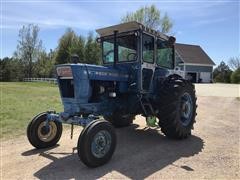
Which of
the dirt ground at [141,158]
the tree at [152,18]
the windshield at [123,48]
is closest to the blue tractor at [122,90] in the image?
the windshield at [123,48]

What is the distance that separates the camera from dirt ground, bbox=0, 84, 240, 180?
18.2 feet

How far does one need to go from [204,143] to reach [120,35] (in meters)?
3.28

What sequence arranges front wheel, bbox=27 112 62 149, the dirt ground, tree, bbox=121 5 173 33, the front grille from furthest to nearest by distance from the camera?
tree, bbox=121 5 173 33
front wheel, bbox=27 112 62 149
the front grille
the dirt ground

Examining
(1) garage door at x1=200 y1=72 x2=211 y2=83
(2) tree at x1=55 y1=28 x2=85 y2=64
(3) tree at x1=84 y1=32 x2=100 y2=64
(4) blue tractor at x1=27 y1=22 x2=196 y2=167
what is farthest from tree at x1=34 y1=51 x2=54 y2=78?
(4) blue tractor at x1=27 y1=22 x2=196 y2=167

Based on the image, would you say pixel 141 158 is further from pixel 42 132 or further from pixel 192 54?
pixel 192 54

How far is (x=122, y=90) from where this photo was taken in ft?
25.0

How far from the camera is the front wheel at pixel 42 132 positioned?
6.93 meters

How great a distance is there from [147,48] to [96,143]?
2.99 m

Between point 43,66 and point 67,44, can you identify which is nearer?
point 67,44

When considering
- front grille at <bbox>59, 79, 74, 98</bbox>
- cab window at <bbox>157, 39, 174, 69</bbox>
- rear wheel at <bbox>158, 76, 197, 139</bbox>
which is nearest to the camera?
front grille at <bbox>59, 79, 74, 98</bbox>

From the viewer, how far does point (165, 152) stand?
6.72 metres

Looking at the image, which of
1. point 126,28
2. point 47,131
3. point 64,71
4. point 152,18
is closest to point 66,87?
point 64,71

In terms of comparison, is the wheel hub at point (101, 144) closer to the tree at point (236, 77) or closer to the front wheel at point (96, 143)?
the front wheel at point (96, 143)

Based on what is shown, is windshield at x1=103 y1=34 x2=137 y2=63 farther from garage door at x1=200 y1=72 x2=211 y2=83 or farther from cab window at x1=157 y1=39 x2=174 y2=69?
garage door at x1=200 y1=72 x2=211 y2=83
